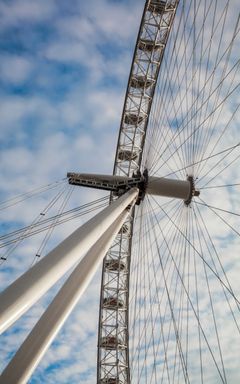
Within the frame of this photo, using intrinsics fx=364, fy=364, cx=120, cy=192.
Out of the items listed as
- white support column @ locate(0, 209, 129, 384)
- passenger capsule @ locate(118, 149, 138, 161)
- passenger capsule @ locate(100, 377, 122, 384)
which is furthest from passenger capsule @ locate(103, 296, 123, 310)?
white support column @ locate(0, 209, 129, 384)

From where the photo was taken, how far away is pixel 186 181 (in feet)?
52.7

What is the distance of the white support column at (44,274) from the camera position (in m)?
5.68

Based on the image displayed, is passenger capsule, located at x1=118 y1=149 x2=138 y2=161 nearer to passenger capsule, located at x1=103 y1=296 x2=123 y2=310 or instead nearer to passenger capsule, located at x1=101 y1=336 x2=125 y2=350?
passenger capsule, located at x1=103 y1=296 x2=123 y2=310

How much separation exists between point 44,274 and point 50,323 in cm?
156

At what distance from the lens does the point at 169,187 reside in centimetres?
1642

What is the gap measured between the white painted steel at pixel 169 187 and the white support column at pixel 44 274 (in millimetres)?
6600

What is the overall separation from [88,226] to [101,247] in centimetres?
161

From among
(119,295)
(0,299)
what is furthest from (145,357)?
(0,299)

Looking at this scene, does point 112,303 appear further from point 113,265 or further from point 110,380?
point 110,380

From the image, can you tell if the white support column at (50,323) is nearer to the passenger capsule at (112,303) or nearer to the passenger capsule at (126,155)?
the passenger capsule at (126,155)

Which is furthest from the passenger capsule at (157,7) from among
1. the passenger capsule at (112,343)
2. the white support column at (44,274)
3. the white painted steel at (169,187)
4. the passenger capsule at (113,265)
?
the passenger capsule at (112,343)

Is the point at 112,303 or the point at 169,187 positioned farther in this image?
the point at 112,303

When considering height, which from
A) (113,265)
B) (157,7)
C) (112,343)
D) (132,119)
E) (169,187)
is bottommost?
(112,343)

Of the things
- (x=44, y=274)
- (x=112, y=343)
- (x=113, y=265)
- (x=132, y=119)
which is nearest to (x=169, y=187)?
(x=132, y=119)
